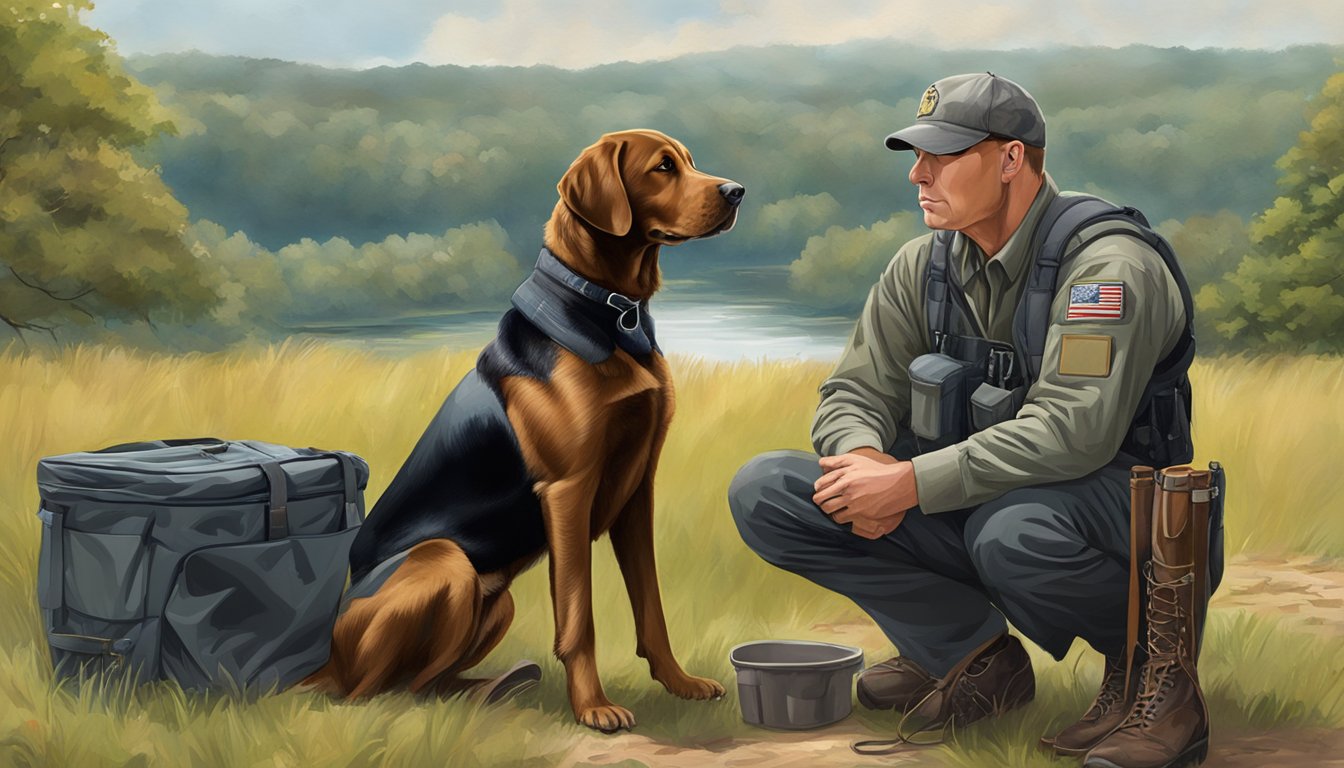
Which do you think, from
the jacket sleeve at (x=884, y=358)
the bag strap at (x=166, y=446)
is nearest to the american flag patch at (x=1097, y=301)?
the jacket sleeve at (x=884, y=358)

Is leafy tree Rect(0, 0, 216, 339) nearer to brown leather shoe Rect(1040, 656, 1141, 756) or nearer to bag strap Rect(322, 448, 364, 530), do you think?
bag strap Rect(322, 448, 364, 530)

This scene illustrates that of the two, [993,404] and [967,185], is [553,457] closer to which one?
[993,404]

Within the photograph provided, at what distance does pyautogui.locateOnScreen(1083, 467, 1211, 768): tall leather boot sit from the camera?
9.04 ft

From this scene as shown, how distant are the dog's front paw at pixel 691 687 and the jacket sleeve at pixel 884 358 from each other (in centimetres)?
70

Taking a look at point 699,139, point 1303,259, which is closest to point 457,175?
point 699,139

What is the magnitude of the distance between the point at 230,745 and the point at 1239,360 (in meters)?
7.40

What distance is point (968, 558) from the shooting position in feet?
10.3

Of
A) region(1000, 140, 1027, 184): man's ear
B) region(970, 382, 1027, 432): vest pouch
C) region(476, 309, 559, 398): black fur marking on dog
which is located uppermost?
region(1000, 140, 1027, 184): man's ear

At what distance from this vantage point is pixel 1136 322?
9.32ft

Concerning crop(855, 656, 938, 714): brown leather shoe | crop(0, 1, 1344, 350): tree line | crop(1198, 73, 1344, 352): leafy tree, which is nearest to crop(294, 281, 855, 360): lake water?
crop(0, 1, 1344, 350): tree line

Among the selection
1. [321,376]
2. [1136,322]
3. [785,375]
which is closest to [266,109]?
[321,376]

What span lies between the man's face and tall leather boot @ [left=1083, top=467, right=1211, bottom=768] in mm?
772

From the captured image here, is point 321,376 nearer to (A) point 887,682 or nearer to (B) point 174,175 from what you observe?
(A) point 887,682

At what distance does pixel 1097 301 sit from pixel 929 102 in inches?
26.6
